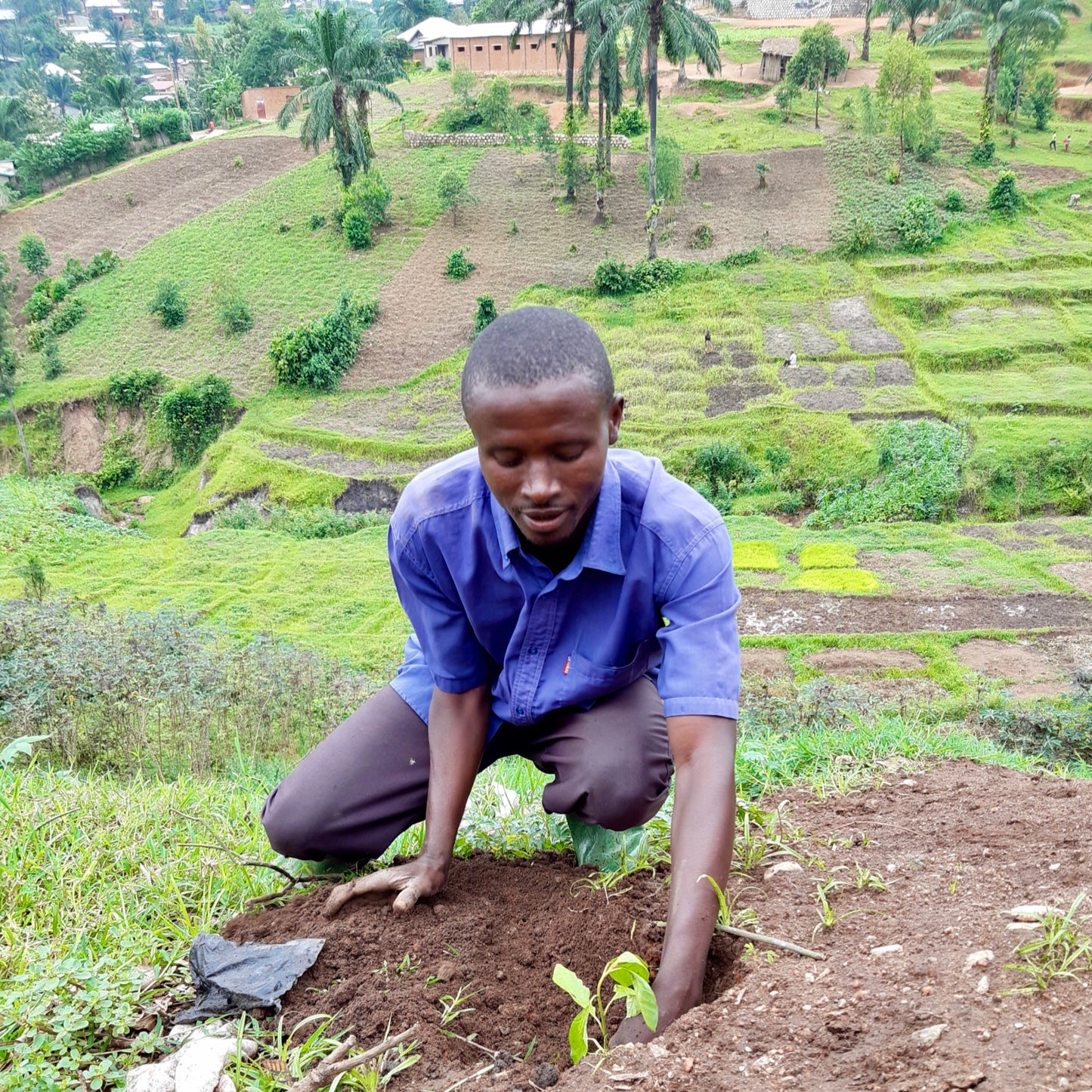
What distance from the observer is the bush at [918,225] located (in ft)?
82.3

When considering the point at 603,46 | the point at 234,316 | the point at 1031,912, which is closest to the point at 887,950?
the point at 1031,912

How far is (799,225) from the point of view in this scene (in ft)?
89.4

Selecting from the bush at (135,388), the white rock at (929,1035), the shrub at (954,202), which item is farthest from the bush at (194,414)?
the white rock at (929,1035)

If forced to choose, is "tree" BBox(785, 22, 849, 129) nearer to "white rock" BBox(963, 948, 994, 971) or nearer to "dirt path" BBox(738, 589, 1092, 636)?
"dirt path" BBox(738, 589, 1092, 636)

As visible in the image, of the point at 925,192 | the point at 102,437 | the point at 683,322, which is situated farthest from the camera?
the point at 925,192

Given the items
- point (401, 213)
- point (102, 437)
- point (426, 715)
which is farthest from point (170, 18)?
point (426, 715)

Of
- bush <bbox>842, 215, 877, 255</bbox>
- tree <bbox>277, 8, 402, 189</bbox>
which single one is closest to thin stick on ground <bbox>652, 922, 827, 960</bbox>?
bush <bbox>842, 215, 877, 255</bbox>

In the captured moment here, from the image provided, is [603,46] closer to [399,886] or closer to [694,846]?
[399,886]

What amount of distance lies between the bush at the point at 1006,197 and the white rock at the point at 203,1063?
28.6 metres

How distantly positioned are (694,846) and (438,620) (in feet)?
2.60

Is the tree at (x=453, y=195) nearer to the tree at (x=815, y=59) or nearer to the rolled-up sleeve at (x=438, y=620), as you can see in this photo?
the tree at (x=815, y=59)

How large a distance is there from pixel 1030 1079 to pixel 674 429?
59.4ft

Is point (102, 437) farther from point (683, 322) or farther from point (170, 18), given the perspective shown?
point (170, 18)

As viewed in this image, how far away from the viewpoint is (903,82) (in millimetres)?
28031
